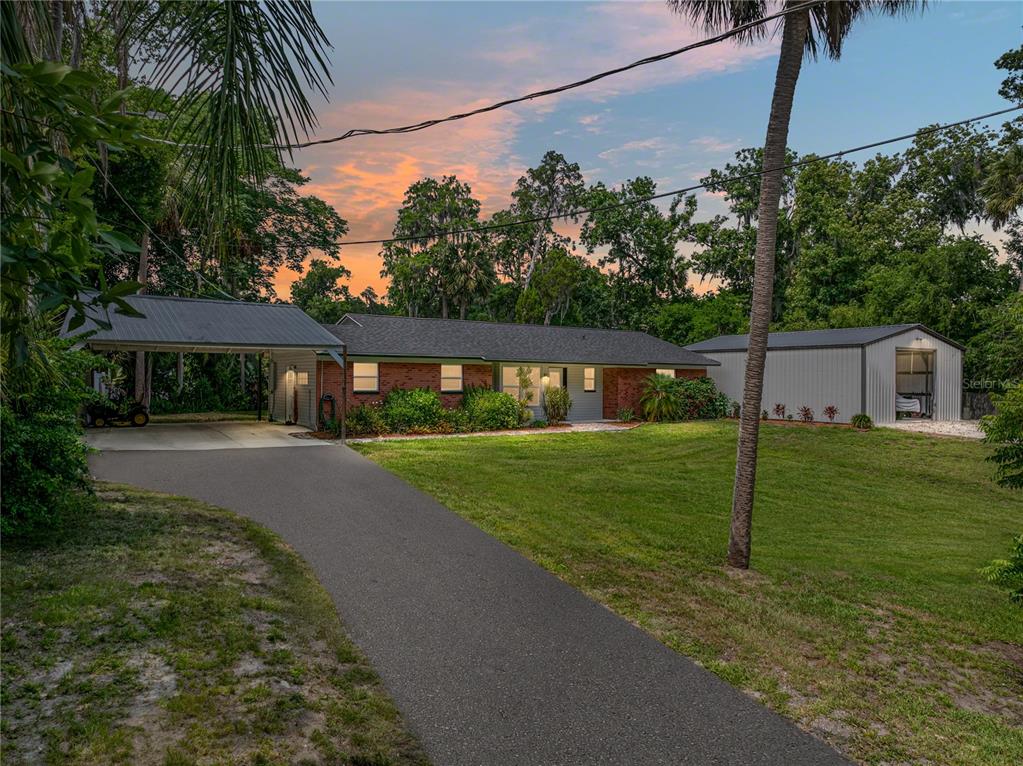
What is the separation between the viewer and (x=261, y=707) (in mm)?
3859

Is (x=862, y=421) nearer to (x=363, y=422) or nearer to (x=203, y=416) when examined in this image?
(x=363, y=422)

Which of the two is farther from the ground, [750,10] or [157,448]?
[750,10]

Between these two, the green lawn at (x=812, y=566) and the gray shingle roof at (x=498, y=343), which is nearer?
the green lawn at (x=812, y=566)

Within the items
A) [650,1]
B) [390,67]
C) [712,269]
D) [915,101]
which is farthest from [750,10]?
[712,269]

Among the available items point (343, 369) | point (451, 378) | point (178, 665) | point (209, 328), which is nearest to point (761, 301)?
point (178, 665)

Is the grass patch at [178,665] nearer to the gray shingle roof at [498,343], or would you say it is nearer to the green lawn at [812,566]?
the green lawn at [812,566]

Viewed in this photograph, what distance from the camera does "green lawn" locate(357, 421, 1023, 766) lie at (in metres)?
4.36

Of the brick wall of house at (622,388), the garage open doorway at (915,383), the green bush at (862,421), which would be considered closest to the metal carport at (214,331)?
the brick wall of house at (622,388)

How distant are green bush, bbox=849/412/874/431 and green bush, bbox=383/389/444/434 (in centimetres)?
1460

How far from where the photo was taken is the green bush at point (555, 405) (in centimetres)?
2462

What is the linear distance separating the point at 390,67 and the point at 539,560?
17.6 ft

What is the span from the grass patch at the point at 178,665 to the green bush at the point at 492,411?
15.4m

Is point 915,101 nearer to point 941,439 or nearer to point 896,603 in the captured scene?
point 941,439

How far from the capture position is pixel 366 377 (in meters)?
21.4
